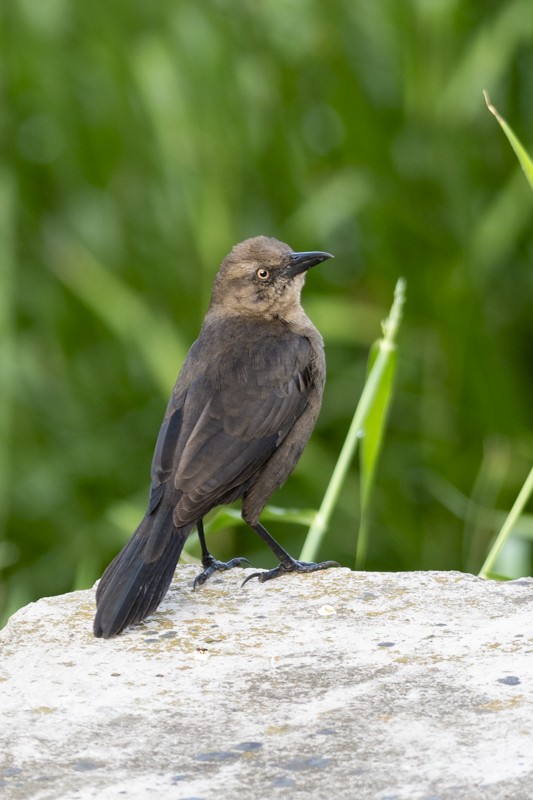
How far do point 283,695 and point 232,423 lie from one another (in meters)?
1.01

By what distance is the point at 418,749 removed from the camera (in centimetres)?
219

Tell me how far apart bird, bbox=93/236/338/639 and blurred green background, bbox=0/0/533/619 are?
0.87 m

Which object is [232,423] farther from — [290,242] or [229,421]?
[290,242]

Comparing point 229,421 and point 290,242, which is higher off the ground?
point 290,242

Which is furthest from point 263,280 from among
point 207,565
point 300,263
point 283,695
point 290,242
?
point 283,695

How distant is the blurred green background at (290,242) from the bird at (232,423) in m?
0.87

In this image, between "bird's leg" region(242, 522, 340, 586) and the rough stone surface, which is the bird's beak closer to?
"bird's leg" region(242, 522, 340, 586)

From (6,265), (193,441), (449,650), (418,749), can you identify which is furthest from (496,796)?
(6,265)

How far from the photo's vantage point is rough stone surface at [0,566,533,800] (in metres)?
2.13

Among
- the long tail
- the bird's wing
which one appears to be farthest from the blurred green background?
the long tail

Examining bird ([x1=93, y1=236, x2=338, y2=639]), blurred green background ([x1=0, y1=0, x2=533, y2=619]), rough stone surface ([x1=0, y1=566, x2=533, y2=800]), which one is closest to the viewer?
rough stone surface ([x1=0, y1=566, x2=533, y2=800])

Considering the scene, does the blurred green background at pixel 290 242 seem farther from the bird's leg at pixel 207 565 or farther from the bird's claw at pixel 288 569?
the bird's claw at pixel 288 569

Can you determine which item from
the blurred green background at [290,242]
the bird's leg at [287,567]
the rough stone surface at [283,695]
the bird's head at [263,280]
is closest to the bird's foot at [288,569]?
the bird's leg at [287,567]

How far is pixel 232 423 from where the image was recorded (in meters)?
3.38
